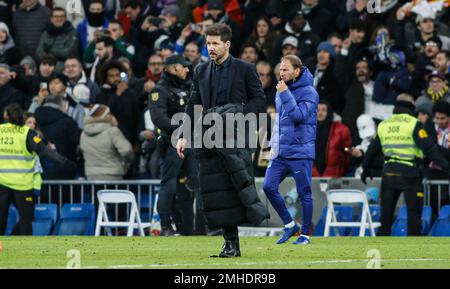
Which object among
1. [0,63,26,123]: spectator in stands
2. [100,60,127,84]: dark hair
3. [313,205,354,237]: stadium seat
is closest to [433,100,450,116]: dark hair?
[313,205,354,237]: stadium seat

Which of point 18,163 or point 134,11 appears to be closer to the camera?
point 18,163

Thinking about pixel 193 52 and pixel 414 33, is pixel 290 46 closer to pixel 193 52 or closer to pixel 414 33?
pixel 193 52

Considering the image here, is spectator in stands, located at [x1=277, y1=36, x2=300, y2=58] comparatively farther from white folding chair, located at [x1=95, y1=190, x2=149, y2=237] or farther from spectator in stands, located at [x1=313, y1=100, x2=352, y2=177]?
white folding chair, located at [x1=95, y1=190, x2=149, y2=237]

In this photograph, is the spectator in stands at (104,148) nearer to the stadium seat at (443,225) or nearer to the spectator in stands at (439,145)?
the spectator in stands at (439,145)

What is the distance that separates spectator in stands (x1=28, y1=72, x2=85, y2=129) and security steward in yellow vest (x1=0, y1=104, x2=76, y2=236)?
226cm

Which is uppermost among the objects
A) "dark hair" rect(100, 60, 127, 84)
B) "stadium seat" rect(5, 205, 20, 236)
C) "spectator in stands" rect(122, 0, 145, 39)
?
"spectator in stands" rect(122, 0, 145, 39)

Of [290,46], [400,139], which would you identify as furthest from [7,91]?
[400,139]

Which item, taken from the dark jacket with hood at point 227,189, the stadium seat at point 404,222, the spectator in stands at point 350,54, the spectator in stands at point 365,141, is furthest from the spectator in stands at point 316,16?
the dark jacket with hood at point 227,189

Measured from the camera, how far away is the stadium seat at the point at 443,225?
2169 cm

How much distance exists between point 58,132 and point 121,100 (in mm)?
1173

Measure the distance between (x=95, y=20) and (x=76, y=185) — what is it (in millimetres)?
4995

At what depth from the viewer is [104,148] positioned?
76.8 feet

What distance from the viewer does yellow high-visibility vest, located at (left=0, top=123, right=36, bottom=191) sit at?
22.1m

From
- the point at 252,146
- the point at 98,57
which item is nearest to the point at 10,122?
the point at 98,57
